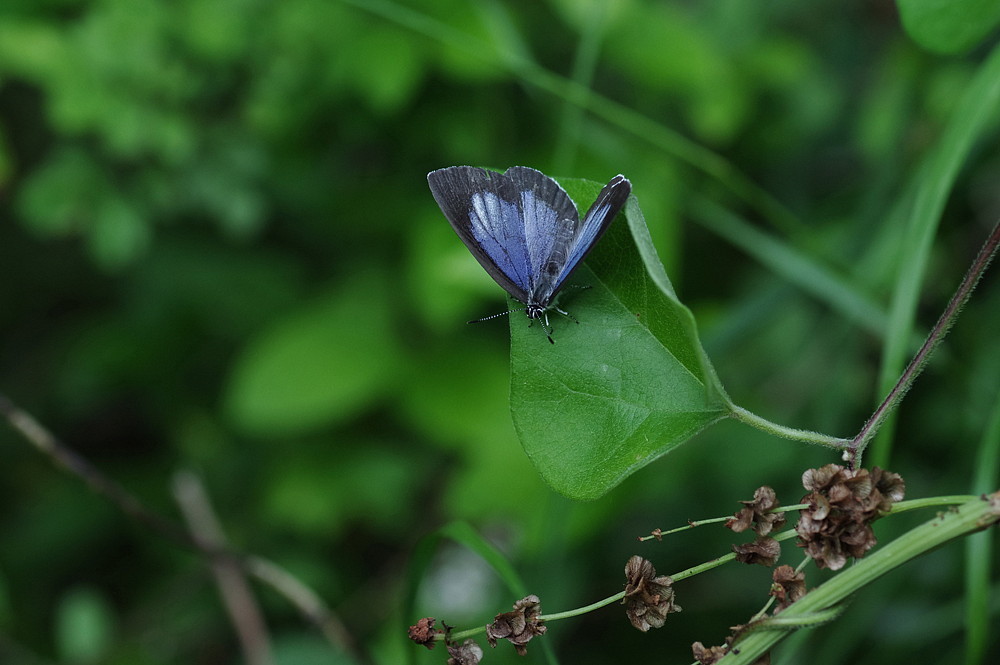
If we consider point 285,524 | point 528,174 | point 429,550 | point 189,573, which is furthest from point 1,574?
point 528,174

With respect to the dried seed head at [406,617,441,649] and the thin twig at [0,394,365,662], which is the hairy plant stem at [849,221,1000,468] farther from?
the thin twig at [0,394,365,662]

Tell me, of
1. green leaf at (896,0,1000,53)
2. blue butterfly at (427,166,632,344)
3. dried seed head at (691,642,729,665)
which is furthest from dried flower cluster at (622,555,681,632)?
green leaf at (896,0,1000,53)

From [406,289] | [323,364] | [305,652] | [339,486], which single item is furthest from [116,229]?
[305,652]

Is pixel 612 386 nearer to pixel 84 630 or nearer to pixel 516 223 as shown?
pixel 516 223

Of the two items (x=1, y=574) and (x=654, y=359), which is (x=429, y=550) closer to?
(x=654, y=359)

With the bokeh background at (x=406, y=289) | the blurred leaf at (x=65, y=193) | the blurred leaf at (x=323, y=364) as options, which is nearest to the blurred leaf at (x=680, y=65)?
the bokeh background at (x=406, y=289)

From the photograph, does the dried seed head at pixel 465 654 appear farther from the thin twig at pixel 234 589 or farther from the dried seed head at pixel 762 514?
the thin twig at pixel 234 589
